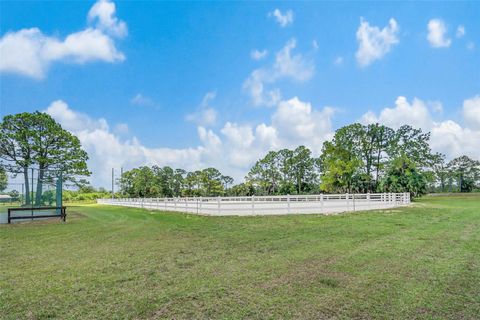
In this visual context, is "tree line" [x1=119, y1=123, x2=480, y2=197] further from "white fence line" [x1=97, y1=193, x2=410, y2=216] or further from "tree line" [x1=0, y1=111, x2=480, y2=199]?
"white fence line" [x1=97, y1=193, x2=410, y2=216]

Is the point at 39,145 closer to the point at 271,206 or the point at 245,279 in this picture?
the point at 271,206

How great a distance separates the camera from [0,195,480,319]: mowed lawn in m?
3.47

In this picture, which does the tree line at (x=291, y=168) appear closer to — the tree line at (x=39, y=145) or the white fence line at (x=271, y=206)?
the tree line at (x=39, y=145)

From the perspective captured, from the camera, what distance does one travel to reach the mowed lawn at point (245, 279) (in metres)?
3.47

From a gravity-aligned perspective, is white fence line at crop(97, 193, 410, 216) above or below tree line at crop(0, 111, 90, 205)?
below

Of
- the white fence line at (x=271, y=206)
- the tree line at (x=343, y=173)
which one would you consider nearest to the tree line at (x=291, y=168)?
the tree line at (x=343, y=173)

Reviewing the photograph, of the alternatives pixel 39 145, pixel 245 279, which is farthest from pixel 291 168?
pixel 245 279

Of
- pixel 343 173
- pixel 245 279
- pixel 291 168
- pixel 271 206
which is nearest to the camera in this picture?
pixel 245 279

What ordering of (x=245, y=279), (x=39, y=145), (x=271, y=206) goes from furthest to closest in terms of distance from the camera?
1. (x=39, y=145)
2. (x=271, y=206)
3. (x=245, y=279)

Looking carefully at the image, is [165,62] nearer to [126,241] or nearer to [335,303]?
[126,241]

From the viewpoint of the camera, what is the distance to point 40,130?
104ft

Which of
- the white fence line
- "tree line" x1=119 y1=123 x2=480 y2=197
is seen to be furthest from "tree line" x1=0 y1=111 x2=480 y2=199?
the white fence line

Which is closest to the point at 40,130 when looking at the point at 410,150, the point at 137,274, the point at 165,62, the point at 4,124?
the point at 4,124

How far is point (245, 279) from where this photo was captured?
4.59 meters
